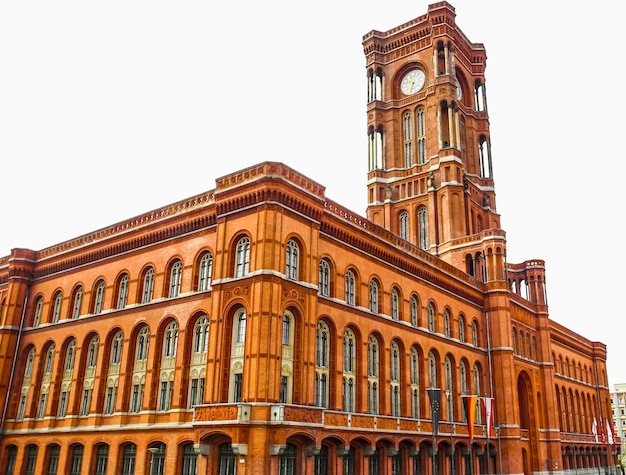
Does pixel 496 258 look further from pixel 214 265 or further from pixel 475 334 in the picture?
pixel 214 265

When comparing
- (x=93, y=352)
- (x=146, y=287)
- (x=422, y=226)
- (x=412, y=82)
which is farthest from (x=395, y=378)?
(x=412, y=82)

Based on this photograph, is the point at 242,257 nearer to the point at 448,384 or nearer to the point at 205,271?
the point at 205,271

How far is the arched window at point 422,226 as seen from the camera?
64.7 meters

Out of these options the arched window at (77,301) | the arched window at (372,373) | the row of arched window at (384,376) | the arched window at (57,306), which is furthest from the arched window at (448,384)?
the arched window at (57,306)

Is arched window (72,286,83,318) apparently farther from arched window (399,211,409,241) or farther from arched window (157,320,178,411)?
arched window (399,211,409,241)

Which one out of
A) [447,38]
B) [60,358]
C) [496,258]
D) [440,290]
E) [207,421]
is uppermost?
[447,38]

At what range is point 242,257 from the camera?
33938 mm

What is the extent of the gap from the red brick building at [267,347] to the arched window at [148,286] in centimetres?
10

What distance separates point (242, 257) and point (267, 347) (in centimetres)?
589

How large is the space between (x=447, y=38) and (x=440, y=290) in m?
33.8

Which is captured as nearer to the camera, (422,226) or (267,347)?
(267,347)

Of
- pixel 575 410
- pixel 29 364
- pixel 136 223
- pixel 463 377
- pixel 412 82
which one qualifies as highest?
pixel 412 82

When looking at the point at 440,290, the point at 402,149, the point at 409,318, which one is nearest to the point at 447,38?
the point at 402,149

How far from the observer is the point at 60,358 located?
141ft
